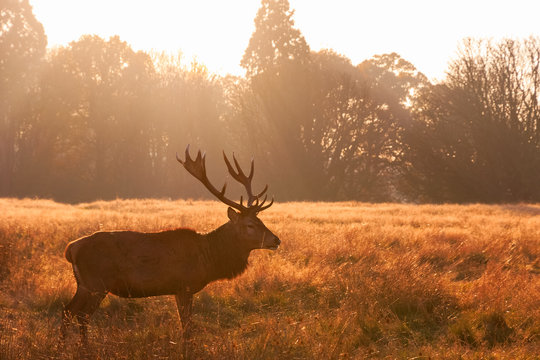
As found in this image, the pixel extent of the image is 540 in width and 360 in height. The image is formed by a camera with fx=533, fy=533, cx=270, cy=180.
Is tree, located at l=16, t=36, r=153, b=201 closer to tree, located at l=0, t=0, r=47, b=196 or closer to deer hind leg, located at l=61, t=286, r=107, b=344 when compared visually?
tree, located at l=0, t=0, r=47, b=196

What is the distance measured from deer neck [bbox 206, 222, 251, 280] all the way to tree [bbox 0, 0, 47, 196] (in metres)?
36.0

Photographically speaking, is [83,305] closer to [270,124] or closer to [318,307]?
[318,307]

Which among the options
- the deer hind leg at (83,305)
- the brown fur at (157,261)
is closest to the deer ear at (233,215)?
the brown fur at (157,261)

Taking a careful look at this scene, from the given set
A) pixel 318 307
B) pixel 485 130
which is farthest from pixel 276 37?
pixel 318 307

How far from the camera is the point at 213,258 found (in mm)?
6074

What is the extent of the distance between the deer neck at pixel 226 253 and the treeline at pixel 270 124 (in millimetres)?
29107

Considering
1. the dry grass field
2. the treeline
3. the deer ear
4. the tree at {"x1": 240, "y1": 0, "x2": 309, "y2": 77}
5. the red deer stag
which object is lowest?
the dry grass field

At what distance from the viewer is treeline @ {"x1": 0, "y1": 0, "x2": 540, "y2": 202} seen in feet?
110

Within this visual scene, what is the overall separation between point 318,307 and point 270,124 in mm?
29635

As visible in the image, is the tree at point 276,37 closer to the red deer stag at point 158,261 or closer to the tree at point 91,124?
the tree at point 91,124

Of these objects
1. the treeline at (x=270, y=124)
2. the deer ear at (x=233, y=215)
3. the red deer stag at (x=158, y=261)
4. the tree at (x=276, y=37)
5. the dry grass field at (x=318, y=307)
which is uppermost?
the tree at (x=276, y=37)

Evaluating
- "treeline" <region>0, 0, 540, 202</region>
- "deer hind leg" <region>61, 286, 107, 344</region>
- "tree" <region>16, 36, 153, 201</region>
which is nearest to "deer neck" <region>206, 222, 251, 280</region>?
"deer hind leg" <region>61, 286, 107, 344</region>

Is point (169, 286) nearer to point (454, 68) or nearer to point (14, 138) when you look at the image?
point (454, 68)

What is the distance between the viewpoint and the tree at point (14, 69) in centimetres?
3697
